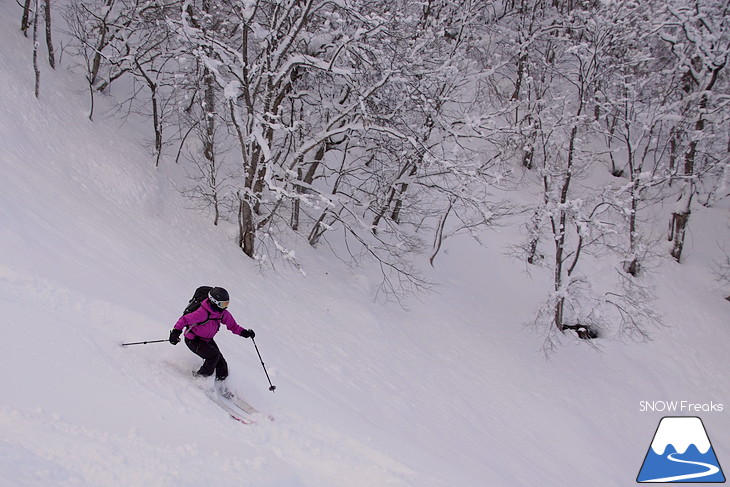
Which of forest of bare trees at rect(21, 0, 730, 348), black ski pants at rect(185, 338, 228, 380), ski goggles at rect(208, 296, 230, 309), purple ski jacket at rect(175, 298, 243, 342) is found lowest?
black ski pants at rect(185, 338, 228, 380)

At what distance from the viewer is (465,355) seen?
527 inches

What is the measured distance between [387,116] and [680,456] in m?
9.73

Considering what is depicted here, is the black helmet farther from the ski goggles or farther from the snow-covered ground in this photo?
Answer: the snow-covered ground

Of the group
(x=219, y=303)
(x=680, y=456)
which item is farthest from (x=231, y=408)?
(x=680, y=456)

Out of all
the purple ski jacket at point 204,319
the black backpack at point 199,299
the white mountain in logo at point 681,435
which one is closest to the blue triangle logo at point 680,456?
the white mountain in logo at point 681,435

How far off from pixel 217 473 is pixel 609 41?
15.0 m

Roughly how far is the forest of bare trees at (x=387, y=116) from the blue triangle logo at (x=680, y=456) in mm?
2685

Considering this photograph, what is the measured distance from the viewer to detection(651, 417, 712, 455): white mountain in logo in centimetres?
1192

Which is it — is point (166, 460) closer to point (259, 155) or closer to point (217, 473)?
point (217, 473)

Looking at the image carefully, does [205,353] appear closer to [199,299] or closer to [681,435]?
[199,299]

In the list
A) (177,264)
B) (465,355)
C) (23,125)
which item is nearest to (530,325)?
(465,355)

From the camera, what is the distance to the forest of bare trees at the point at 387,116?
1134 cm

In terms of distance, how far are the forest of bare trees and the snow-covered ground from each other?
1.07 meters

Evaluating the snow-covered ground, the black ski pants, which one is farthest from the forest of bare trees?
the black ski pants
